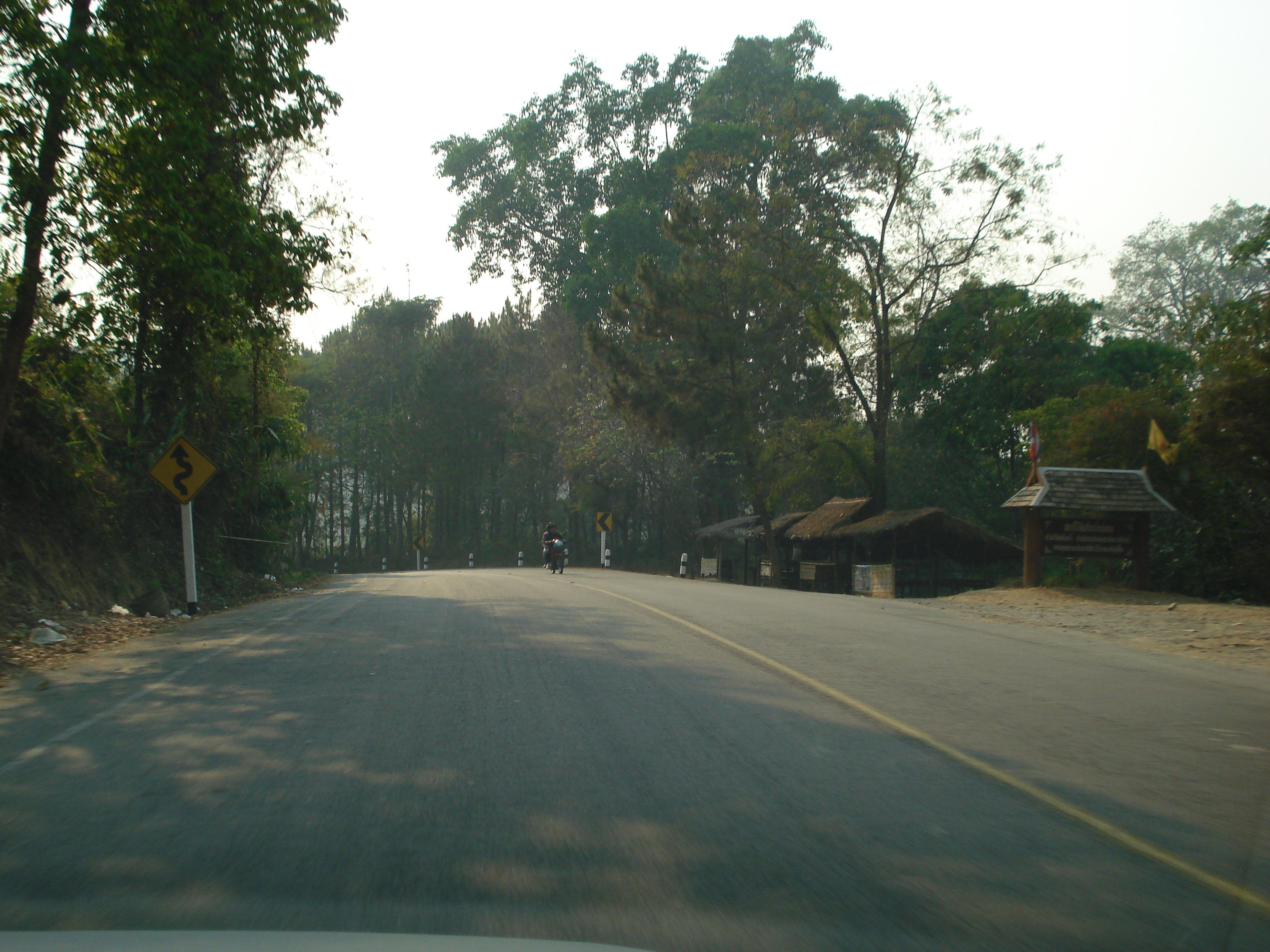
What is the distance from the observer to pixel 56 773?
19.1 feet

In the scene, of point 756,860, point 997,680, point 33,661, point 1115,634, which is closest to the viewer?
point 756,860

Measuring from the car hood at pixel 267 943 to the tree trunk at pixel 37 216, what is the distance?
10.8m

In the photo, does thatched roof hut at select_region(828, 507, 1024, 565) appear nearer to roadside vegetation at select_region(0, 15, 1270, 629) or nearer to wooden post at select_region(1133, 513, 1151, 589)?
roadside vegetation at select_region(0, 15, 1270, 629)

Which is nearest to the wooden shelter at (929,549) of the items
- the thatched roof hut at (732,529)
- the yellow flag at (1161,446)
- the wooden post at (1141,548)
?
the thatched roof hut at (732,529)

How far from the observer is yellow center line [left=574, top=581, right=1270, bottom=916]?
13.8ft

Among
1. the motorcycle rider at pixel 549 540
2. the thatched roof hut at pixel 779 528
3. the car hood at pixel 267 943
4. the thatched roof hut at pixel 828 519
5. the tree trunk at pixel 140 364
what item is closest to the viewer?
the car hood at pixel 267 943

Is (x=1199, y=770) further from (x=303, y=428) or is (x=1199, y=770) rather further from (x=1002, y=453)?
(x=1002, y=453)

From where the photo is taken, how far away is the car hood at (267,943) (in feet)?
9.79

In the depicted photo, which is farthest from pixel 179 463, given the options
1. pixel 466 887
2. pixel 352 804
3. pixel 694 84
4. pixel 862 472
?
pixel 694 84

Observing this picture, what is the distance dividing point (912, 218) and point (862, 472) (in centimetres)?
955

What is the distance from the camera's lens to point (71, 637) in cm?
1229

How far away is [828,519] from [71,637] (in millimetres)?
30520

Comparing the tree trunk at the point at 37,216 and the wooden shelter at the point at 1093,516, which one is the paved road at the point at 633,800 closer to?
the tree trunk at the point at 37,216

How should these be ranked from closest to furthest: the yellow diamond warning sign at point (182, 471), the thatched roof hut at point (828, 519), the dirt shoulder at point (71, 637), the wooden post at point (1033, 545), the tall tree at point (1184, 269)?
the dirt shoulder at point (71, 637) < the yellow diamond warning sign at point (182, 471) < the wooden post at point (1033, 545) < the thatched roof hut at point (828, 519) < the tall tree at point (1184, 269)
